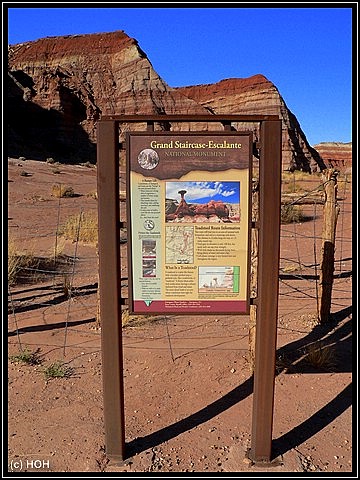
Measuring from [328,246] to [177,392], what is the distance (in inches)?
112

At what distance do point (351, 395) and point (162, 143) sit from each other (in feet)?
9.77

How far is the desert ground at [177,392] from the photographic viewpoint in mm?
3531

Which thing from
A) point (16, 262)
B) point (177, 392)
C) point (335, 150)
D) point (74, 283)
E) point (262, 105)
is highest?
point (335, 150)

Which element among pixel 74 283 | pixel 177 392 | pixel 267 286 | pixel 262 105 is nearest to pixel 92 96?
pixel 262 105

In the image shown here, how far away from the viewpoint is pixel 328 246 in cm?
616

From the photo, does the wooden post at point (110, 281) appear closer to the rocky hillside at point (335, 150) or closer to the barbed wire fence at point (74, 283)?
the barbed wire fence at point (74, 283)

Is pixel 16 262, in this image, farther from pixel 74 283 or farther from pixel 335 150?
pixel 335 150

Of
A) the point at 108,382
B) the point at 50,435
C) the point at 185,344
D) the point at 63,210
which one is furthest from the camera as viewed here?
the point at 63,210

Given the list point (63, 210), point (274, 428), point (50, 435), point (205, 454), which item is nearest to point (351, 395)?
point (274, 428)

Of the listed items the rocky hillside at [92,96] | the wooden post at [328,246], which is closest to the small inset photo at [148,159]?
the wooden post at [328,246]

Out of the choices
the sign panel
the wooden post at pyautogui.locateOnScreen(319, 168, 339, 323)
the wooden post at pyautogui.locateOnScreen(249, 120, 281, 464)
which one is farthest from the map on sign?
the wooden post at pyautogui.locateOnScreen(319, 168, 339, 323)
